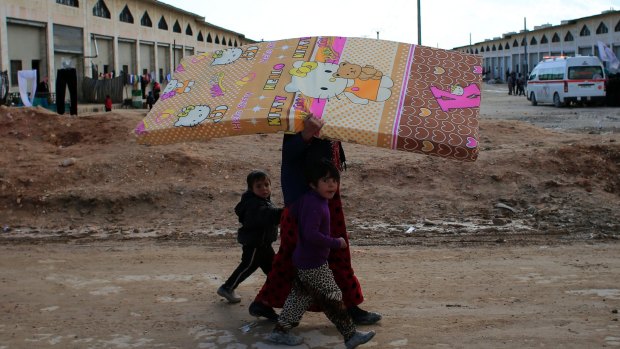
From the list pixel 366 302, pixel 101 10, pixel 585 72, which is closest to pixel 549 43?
pixel 585 72

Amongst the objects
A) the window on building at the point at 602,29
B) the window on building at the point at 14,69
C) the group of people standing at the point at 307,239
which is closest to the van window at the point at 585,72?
the window on building at the point at 602,29

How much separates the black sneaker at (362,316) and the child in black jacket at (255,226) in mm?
826

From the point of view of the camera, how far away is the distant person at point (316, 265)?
14.2 feet

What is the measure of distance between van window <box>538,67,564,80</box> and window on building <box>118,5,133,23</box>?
23.3 m

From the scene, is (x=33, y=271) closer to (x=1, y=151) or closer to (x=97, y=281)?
(x=97, y=281)

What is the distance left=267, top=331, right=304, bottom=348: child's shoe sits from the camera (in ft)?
15.2

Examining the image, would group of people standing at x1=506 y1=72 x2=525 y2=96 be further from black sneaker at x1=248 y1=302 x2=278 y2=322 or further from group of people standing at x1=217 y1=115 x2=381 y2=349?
black sneaker at x1=248 y1=302 x2=278 y2=322

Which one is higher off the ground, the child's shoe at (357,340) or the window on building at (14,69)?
the window on building at (14,69)

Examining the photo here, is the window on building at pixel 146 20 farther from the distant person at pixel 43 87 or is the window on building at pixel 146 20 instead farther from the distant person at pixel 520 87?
the distant person at pixel 520 87

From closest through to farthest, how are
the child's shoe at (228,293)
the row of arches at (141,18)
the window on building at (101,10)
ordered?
the child's shoe at (228,293) → the row of arches at (141,18) → the window on building at (101,10)

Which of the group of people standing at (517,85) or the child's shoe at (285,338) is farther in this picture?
the group of people standing at (517,85)

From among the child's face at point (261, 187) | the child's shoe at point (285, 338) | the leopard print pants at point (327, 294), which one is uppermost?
Answer: the child's face at point (261, 187)

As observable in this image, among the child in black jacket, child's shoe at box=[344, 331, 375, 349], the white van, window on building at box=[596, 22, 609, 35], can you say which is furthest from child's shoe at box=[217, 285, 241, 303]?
window on building at box=[596, 22, 609, 35]

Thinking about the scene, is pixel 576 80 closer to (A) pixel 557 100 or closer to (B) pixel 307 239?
(A) pixel 557 100
